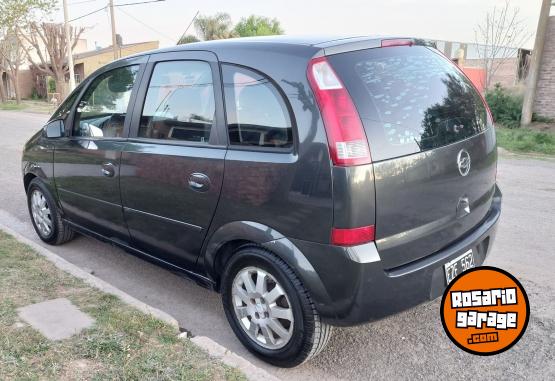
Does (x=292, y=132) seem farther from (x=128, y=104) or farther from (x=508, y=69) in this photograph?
(x=508, y=69)

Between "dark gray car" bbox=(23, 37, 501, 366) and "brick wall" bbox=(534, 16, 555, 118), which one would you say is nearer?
"dark gray car" bbox=(23, 37, 501, 366)

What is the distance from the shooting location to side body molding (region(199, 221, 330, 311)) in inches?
96.7

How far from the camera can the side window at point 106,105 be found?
363cm

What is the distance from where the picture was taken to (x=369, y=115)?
7.84ft

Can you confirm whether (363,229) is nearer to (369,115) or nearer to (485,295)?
(369,115)

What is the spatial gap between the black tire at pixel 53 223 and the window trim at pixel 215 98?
5.00 ft

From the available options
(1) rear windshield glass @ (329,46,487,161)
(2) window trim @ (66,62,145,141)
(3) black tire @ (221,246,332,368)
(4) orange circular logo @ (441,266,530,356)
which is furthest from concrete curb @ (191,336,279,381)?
(2) window trim @ (66,62,145,141)

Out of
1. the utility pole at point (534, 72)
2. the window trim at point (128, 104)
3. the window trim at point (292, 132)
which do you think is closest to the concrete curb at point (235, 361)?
the window trim at point (292, 132)

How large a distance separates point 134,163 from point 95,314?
1024 millimetres

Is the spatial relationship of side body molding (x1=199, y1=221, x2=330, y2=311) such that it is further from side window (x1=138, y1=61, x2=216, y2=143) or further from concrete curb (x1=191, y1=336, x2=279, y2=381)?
side window (x1=138, y1=61, x2=216, y2=143)

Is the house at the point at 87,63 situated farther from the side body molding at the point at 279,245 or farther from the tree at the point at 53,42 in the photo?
the side body molding at the point at 279,245

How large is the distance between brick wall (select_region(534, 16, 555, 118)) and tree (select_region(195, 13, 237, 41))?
1076 inches

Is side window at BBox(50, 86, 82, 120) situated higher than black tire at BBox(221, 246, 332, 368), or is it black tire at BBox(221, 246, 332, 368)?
side window at BBox(50, 86, 82, 120)

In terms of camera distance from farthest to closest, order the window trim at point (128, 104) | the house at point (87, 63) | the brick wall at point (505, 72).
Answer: the house at point (87, 63)
the brick wall at point (505, 72)
the window trim at point (128, 104)
